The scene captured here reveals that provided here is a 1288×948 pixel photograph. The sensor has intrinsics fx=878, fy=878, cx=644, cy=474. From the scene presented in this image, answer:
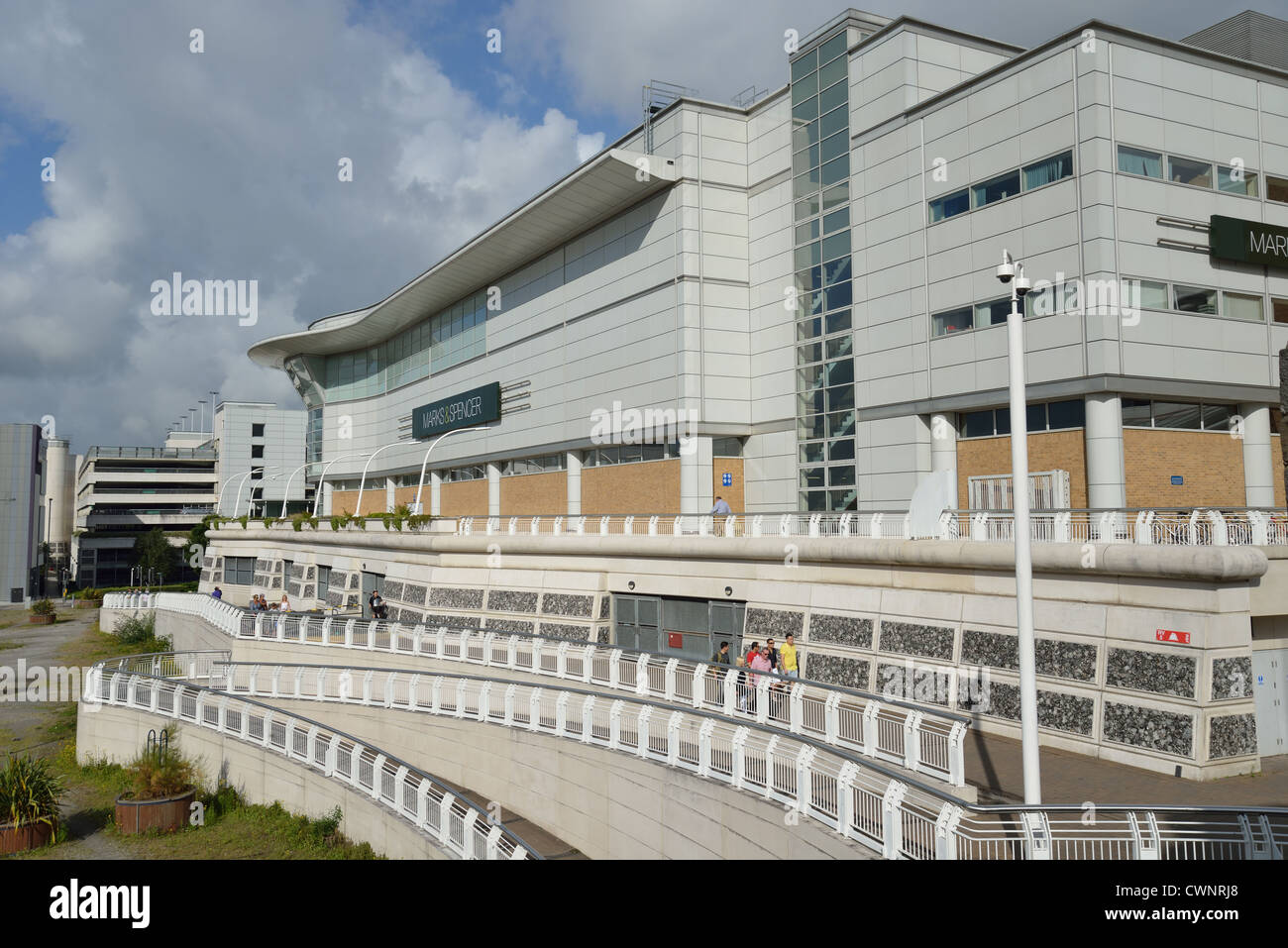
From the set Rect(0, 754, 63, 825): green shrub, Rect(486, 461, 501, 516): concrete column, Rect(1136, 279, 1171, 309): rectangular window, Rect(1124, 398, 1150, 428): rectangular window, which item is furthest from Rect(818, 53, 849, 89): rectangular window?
Rect(0, 754, 63, 825): green shrub

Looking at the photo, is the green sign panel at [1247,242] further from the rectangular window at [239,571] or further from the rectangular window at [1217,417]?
the rectangular window at [239,571]

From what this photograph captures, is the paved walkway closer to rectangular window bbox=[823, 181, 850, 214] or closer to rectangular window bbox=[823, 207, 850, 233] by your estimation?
rectangular window bbox=[823, 207, 850, 233]

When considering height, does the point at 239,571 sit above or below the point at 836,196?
below

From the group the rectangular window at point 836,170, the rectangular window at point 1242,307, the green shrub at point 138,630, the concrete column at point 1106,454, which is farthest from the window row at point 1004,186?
the green shrub at point 138,630

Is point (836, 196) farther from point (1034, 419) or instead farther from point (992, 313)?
point (1034, 419)

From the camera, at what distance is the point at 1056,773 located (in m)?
12.2

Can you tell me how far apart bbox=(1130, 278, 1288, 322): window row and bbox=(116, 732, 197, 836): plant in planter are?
2363 centimetres

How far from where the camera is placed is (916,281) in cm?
2531

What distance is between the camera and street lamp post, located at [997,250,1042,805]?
381 inches

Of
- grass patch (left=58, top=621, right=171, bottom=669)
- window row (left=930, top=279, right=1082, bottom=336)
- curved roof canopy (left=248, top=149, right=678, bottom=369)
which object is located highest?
curved roof canopy (left=248, top=149, right=678, bottom=369)

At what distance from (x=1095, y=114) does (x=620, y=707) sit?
59.7ft

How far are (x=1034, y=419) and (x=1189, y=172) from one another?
7535 mm

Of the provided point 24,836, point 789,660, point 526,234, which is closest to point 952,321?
point 789,660
